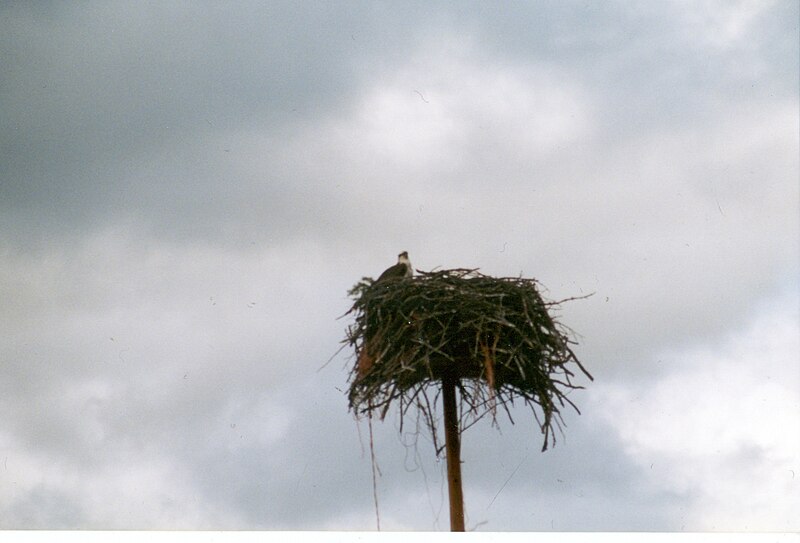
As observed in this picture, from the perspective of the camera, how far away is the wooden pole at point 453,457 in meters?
6.23

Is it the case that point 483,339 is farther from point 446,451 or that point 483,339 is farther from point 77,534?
point 77,534

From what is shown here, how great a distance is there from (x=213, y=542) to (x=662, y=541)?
2924 mm

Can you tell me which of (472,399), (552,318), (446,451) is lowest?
(446,451)

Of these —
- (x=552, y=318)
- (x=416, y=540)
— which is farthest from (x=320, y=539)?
(x=552, y=318)

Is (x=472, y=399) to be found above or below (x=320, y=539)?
above

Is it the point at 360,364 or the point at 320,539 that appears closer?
the point at 320,539

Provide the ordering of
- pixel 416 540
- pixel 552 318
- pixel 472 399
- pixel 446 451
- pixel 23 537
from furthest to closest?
1. pixel 552 318
2. pixel 472 399
3. pixel 446 451
4. pixel 23 537
5. pixel 416 540

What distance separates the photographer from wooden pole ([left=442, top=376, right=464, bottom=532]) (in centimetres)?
623

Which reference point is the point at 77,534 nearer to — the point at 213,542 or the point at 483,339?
the point at 213,542

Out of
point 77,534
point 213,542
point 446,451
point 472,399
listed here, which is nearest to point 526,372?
point 472,399

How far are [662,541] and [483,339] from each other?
1952 mm

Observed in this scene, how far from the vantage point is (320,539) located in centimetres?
573

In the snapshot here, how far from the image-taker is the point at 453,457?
6539 mm

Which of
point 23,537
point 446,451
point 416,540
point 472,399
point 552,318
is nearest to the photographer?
point 416,540
